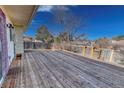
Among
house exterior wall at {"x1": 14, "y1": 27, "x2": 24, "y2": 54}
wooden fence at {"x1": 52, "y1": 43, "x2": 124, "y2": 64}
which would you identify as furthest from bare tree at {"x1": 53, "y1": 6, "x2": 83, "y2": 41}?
wooden fence at {"x1": 52, "y1": 43, "x2": 124, "y2": 64}

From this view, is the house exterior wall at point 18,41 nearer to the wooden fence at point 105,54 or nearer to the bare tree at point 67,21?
the wooden fence at point 105,54

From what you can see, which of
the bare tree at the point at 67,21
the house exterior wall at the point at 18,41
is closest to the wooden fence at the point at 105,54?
the house exterior wall at the point at 18,41

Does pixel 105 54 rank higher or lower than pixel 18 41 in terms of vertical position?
lower

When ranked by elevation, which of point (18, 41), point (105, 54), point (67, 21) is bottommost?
point (105, 54)

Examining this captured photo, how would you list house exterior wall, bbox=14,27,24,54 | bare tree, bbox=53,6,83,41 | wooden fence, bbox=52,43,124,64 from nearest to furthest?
1. wooden fence, bbox=52,43,124,64
2. house exterior wall, bbox=14,27,24,54
3. bare tree, bbox=53,6,83,41

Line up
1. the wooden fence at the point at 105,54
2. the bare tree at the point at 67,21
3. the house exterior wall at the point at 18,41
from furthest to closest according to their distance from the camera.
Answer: the bare tree at the point at 67,21 → the house exterior wall at the point at 18,41 → the wooden fence at the point at 105,54

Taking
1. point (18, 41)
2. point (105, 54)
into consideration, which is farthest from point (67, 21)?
point (105, 54)

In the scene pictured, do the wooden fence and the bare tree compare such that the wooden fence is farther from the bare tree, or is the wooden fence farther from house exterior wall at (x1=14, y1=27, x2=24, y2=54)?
the bare tree

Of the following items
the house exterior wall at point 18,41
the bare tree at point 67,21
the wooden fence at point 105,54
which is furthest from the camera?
the bare tree at point 67,21

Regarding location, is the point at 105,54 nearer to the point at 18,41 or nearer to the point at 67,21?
the point at 18,41
